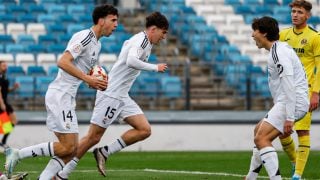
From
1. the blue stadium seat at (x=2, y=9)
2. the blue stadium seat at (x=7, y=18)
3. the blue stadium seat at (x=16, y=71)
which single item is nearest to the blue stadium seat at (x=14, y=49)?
the blue stadium seat at (x=16, y=71)

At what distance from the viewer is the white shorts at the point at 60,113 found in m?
11.0

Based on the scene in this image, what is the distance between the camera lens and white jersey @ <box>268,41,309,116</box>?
10.8m

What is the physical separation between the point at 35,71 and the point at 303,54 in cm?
1202

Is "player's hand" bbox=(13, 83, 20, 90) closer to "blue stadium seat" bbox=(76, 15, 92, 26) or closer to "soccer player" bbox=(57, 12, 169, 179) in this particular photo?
"blue stadium seat" bbox=(76, 15, 92, 26)

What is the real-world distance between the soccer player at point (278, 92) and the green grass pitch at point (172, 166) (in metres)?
2.38

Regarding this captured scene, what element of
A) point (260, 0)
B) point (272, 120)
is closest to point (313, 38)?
point (272, 120)

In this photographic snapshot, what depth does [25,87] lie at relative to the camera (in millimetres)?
22844

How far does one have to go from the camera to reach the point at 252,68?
24.8 metres

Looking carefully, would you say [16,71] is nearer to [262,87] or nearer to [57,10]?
[57,10]

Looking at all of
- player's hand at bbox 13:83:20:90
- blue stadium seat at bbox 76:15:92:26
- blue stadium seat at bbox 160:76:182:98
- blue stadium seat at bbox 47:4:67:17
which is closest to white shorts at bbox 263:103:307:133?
player's hand at bbox 13:83:20:90

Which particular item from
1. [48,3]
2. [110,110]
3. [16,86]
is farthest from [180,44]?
[110,110]

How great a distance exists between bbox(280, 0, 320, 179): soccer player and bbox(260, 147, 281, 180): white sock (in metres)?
1.69

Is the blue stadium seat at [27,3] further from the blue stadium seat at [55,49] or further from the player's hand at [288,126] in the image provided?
the player's hand at [288,126]

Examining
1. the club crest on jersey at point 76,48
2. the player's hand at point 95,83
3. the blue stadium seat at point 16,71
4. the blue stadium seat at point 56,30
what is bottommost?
the blue stadium seat at point 16,71
